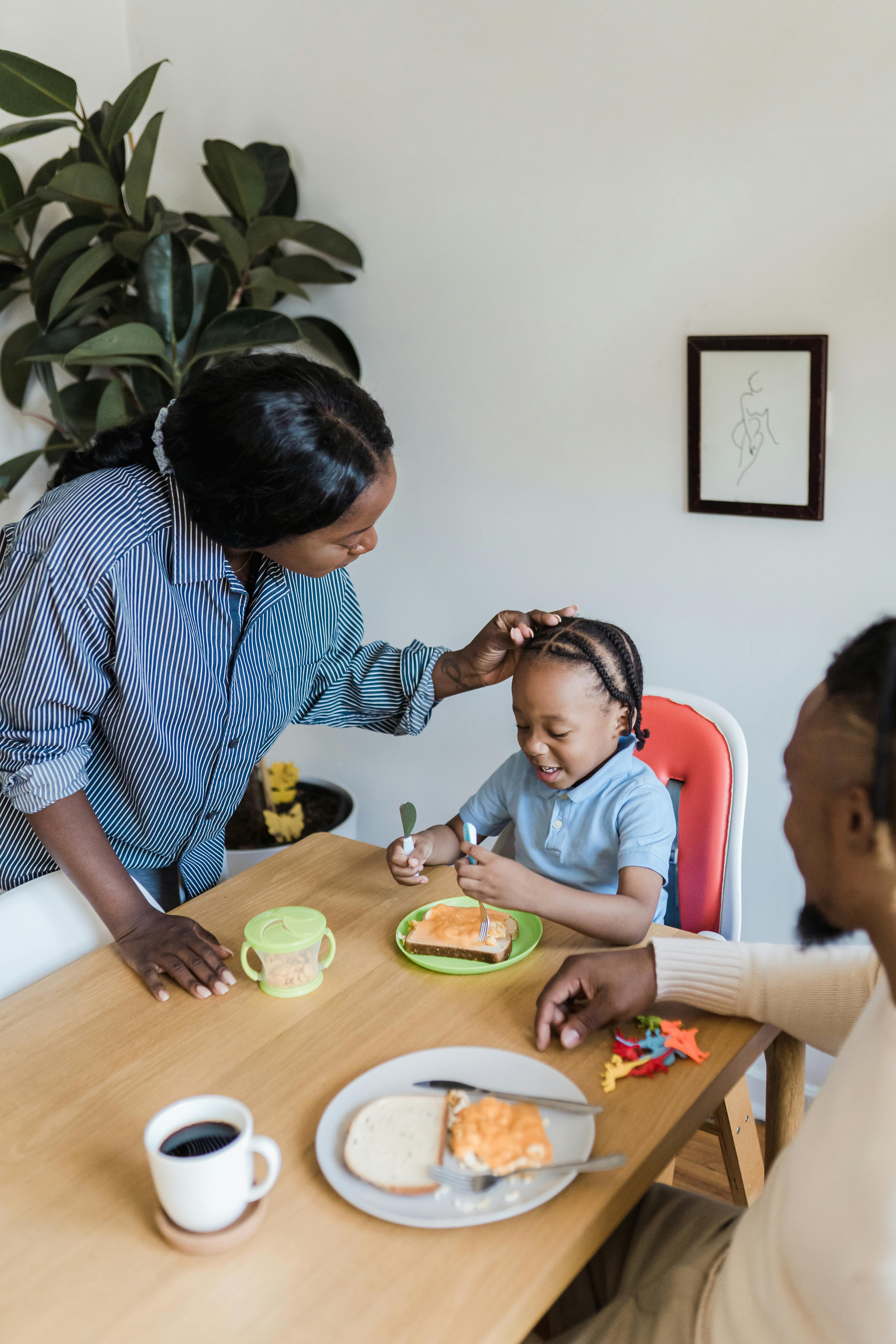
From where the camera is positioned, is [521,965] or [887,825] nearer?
[887,825]

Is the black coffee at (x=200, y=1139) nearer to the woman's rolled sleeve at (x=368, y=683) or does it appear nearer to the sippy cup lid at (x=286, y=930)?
the sippy cup lid at (x=286, y=930)

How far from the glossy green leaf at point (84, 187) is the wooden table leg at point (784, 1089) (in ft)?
6.67

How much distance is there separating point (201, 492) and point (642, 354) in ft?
3.66

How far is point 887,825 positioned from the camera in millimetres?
677

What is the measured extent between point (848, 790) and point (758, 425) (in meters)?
1.41

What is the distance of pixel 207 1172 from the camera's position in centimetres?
83

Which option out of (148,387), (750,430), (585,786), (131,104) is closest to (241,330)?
(148,387)

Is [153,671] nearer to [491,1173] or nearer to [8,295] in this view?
[491,1173]

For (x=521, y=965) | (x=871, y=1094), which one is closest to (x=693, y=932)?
(x=521, y=965)

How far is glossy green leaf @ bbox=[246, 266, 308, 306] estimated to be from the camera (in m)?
2.36

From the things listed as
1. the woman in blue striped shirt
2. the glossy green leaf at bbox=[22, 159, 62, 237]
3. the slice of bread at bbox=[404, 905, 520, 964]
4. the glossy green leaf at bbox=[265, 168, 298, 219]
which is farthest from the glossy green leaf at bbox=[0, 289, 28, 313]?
the slice of bread at bbox=[404, 905, 520, 964]

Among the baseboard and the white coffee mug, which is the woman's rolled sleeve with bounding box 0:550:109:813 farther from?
the baseboard

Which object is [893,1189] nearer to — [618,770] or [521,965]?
[521,965]

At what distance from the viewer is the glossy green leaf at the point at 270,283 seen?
236 cm
